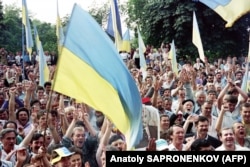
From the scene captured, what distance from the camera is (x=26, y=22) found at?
1081 cm

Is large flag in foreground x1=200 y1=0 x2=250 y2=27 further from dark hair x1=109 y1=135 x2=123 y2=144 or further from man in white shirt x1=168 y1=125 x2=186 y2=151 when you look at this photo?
dark hair x1=109 y1=135 x2=123 y2=144

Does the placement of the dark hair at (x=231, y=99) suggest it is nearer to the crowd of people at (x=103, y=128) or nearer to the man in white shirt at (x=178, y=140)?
the crowd of people at (x=103, y=128)

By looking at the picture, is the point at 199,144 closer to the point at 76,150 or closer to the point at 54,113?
the point at 76,150

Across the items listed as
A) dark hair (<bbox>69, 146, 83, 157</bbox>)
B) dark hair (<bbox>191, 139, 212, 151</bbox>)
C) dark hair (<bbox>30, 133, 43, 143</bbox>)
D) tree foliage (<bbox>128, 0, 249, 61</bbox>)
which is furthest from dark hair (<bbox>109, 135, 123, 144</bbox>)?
tree foliage (<bbox>128, 0, 249, 61</bbox>)

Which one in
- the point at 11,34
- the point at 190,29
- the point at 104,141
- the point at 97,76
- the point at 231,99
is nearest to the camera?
the point at 97,76

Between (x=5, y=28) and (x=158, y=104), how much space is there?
29995mm

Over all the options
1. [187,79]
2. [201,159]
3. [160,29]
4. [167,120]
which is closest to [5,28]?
[160,29]

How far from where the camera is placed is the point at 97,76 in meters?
4.69

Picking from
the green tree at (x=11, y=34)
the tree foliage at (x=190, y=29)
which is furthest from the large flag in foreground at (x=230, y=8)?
the green tree at (x=11, y=34)

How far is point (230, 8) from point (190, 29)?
17477mm

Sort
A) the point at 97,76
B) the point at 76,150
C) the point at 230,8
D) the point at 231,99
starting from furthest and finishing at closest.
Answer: the point at 230,8
the point at 231,99
the point at 76,150
the point at 97,76

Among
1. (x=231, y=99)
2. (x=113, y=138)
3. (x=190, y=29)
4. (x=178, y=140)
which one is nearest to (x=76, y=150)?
(x=113, y=138)

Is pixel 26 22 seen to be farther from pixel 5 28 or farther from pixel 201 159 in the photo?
pixel 5 28

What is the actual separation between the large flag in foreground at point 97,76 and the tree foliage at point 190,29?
1959 cm
